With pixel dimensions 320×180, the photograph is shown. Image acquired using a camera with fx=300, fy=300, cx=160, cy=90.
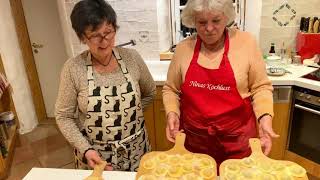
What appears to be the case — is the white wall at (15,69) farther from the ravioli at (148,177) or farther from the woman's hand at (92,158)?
the ravioli at (148,177)

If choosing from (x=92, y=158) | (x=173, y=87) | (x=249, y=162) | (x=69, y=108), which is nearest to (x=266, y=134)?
(x=249, y=162)

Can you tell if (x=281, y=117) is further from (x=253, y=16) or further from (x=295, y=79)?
(x=253, y=16)

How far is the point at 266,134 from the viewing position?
3.56 feet

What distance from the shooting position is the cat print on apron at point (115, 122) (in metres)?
1.15

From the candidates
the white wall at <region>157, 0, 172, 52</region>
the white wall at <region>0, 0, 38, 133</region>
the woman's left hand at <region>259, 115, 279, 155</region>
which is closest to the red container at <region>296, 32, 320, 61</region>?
the white wall at <region>157, 0, 172, 52</region>

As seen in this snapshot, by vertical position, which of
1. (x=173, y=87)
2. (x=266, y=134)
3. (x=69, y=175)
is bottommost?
(x=69, y=175)

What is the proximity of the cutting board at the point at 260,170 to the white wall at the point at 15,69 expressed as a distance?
2.39m

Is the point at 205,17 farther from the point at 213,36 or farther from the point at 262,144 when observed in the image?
the point at 262,144

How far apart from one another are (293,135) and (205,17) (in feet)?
4.36

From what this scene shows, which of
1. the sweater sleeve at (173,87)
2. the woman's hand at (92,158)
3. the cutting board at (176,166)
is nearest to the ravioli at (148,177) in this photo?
the cutting board at (176,166)

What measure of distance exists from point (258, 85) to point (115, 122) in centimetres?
59

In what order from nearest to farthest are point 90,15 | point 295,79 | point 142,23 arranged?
point 90,15
point 295,79
point 142,23

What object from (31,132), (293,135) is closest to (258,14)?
(293,135)

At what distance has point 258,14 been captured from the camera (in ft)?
7.13
